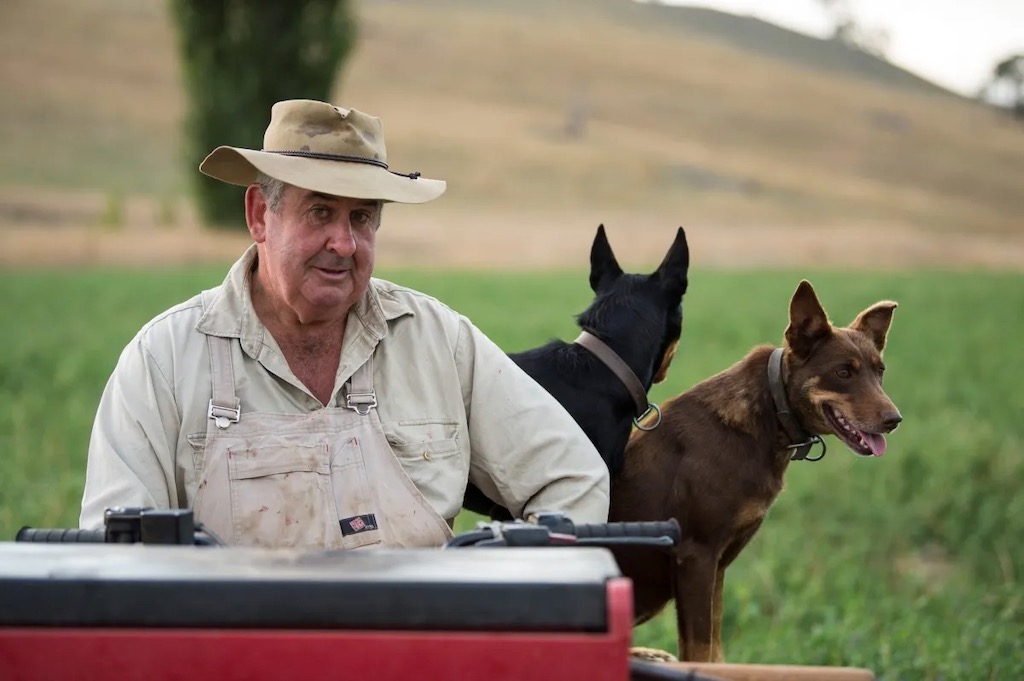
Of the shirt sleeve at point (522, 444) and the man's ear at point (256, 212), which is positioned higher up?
the man's ear at point (256, 212)

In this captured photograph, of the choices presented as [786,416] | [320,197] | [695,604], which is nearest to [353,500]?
[320,197]

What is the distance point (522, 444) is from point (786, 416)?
86 cm

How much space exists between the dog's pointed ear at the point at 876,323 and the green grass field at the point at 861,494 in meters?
1.84

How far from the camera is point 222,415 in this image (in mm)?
3164

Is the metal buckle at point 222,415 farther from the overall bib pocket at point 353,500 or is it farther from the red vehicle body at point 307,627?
the red vehicle body at point 307,627

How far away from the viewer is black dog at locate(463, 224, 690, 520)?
390 cm

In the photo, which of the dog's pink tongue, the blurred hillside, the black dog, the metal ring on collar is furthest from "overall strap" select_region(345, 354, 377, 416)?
the blurred hillside

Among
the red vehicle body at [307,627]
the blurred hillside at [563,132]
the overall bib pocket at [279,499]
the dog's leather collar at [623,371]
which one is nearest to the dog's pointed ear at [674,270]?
the dog's leather collar at [623,371]

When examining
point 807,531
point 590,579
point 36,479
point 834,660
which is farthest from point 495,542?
point 36,479

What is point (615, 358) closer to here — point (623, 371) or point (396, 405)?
point (623, 371)

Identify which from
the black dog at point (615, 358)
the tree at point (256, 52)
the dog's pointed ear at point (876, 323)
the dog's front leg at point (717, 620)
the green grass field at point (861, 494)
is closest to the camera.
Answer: the dog's front leg at point (717, 620)

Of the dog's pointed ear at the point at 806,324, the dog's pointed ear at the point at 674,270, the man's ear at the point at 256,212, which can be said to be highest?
the man's ear at the point at 256,212

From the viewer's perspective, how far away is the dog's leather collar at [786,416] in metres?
3.76

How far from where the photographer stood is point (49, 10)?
73.4 metres
